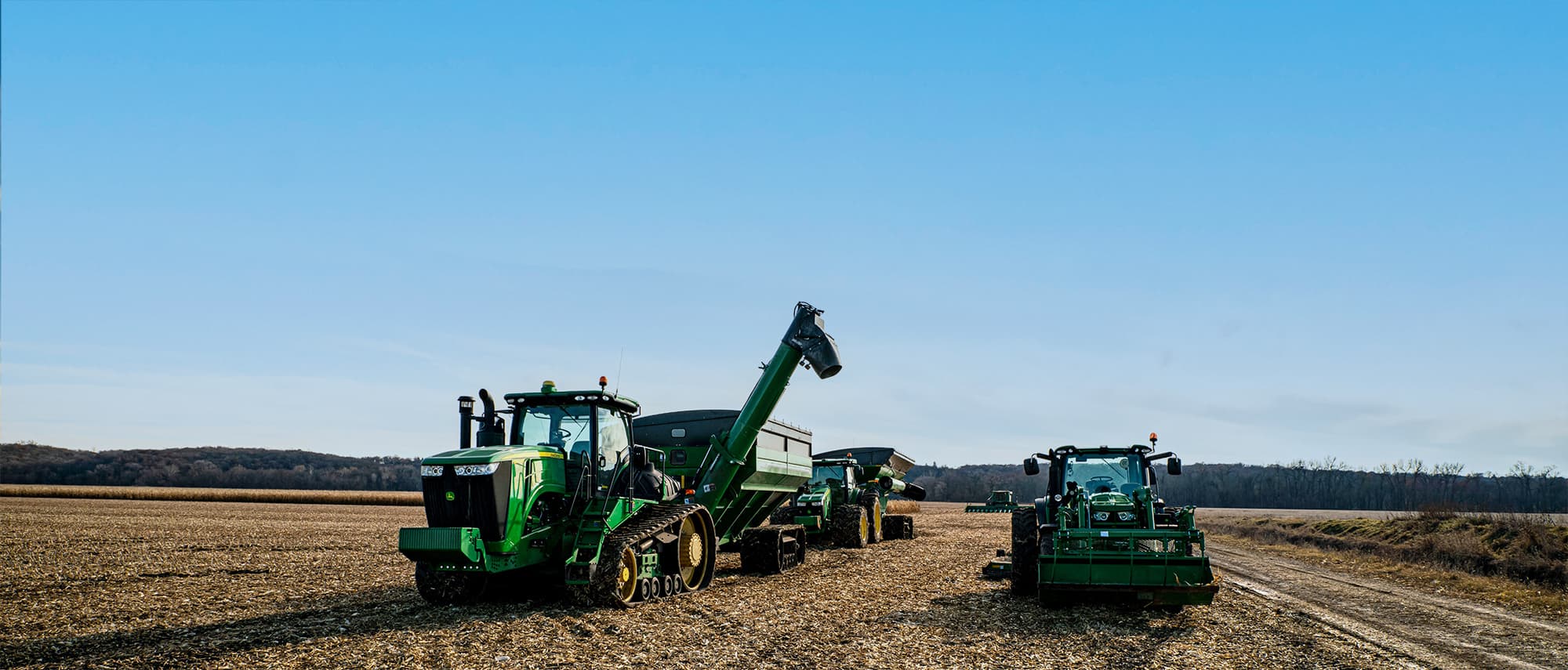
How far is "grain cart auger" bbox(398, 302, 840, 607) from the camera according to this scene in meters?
12.0

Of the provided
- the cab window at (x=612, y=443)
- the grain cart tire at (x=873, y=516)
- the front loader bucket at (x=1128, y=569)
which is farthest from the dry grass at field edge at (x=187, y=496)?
the front loader bucket at (x=1128, y=569)

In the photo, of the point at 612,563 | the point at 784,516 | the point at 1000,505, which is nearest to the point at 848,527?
the point at 784,516

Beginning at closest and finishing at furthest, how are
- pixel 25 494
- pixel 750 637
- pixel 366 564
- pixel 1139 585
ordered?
pixel 750 637 < pixel 1139 585 < pixel 366 564 < pixel 25 494

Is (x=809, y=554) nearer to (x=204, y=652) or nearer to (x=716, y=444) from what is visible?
(x=716, y=444)

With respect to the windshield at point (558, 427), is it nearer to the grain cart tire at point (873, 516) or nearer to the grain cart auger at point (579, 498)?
the grain cart auger at point (579, 498)

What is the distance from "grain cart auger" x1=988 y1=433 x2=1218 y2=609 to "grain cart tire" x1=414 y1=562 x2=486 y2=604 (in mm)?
7302

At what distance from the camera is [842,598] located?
14609 millimetres

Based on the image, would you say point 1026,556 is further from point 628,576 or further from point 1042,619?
point 628,576

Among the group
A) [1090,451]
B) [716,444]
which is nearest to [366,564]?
[716,444]

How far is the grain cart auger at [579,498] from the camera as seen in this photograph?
12031mm

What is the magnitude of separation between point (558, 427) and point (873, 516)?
1444cm

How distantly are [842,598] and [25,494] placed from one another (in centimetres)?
5956

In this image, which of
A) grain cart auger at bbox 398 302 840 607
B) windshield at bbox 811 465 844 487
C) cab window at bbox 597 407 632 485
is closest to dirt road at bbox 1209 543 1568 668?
grain cart auger at bbox 398 302 840 607

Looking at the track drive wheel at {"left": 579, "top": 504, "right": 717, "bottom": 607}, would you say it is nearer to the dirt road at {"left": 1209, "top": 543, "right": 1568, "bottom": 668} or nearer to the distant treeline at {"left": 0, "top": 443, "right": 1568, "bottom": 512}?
the dirt road at {"left": 1209, "top": 543, "right": 1568, "bottom": 668}
